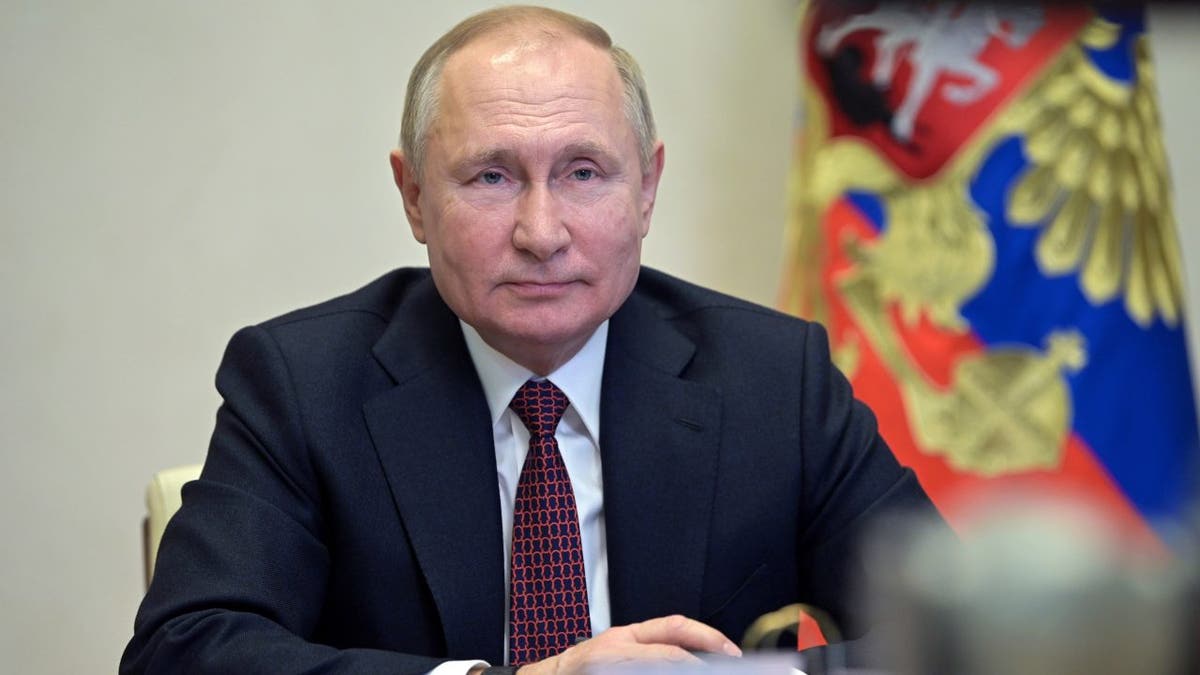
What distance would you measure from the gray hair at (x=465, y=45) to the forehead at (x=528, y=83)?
0.02 m

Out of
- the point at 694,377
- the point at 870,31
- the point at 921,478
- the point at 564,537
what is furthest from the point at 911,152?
the point at 564,537

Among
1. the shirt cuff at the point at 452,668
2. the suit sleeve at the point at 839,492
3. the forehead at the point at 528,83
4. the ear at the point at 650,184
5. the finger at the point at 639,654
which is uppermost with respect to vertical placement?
the forehead at the point at 528,83

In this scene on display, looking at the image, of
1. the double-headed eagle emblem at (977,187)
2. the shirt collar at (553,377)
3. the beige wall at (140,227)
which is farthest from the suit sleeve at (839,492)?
the beige wall at (140,227)

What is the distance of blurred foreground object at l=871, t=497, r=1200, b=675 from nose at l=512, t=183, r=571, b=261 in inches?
48.4

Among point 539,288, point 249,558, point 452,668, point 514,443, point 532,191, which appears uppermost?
point 532,191

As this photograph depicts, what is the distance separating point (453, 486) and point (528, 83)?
2.02 ft

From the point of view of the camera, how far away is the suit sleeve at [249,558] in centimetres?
179

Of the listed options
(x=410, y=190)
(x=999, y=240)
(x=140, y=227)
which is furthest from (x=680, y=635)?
(x=140, y=227)

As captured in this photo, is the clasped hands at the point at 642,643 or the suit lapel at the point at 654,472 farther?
the suit lapel at the point at 654,472

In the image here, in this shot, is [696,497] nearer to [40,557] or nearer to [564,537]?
[564,537]

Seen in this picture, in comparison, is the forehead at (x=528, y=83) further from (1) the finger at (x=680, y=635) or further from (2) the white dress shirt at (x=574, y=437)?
(1) the finger at (x=680, y=635)

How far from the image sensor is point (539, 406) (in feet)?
6.96

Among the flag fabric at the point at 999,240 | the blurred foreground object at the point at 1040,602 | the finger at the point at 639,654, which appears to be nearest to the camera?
the blurred foreground object at the point at 1040,602

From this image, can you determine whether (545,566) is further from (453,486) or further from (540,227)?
(540,227)
